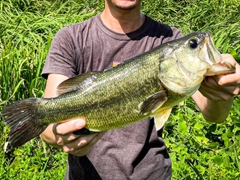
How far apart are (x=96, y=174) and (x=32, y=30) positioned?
12.7 feet

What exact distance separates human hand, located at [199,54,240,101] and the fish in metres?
0.04

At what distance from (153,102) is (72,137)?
18.3 inches

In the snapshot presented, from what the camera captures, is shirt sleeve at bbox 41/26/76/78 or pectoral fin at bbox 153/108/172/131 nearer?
pectoral fin at bbox 153/108/172/131

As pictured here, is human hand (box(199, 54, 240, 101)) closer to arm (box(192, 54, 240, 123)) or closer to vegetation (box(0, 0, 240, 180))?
arm (box(192, 54, 240, 123))

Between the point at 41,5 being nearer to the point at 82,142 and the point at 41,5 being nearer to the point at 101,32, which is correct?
the point at 101,32

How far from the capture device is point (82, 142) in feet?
6.59

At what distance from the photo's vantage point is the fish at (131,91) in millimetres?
1858

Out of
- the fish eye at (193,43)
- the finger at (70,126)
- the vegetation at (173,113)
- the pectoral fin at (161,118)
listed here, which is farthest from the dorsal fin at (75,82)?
the vegetation at (173,113)

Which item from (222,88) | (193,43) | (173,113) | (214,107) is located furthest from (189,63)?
(173,113)

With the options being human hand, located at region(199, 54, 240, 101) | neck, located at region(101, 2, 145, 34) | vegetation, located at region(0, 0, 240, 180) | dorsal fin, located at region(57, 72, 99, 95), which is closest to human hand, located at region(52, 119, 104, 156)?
dorsal fin, located at region(57, 72, 99, 95)

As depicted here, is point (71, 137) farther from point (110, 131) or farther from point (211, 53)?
point (211, 53)

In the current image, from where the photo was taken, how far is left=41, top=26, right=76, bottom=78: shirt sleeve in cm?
228

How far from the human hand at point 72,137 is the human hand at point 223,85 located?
2.02ft

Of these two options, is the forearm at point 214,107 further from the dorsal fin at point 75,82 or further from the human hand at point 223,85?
the dorsal fin at point 75,82
